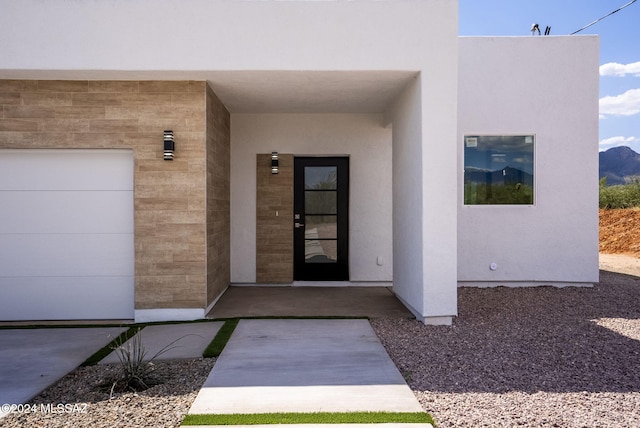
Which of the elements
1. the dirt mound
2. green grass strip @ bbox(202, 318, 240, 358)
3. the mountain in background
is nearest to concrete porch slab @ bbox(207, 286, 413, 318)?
green grass strip @ bbox(202, 318, 240, 358)

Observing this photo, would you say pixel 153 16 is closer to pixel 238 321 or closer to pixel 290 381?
pixel 238 321

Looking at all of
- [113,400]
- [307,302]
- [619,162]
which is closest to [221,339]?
[113,400]

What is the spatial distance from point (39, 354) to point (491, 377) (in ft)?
14.4

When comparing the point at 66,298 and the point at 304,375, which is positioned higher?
the point at 66,298

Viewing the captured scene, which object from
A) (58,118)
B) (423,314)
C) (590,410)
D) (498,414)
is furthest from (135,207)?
(590,410)

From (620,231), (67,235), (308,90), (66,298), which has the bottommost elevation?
(66,298)

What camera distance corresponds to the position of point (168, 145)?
585 centimetres

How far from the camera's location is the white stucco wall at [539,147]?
812 centimetres

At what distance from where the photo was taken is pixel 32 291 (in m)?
6.08

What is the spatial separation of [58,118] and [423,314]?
529 cm

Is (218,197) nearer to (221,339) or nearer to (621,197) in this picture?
(221,339)

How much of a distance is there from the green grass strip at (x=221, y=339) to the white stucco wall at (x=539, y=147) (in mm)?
4462

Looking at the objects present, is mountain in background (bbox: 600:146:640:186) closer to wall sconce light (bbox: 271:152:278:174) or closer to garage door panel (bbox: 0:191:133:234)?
wall sconce light (bbox: 271:152:278:174)

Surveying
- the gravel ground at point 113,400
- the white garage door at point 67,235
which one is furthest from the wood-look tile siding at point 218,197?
the gravel ground at point 113,400
